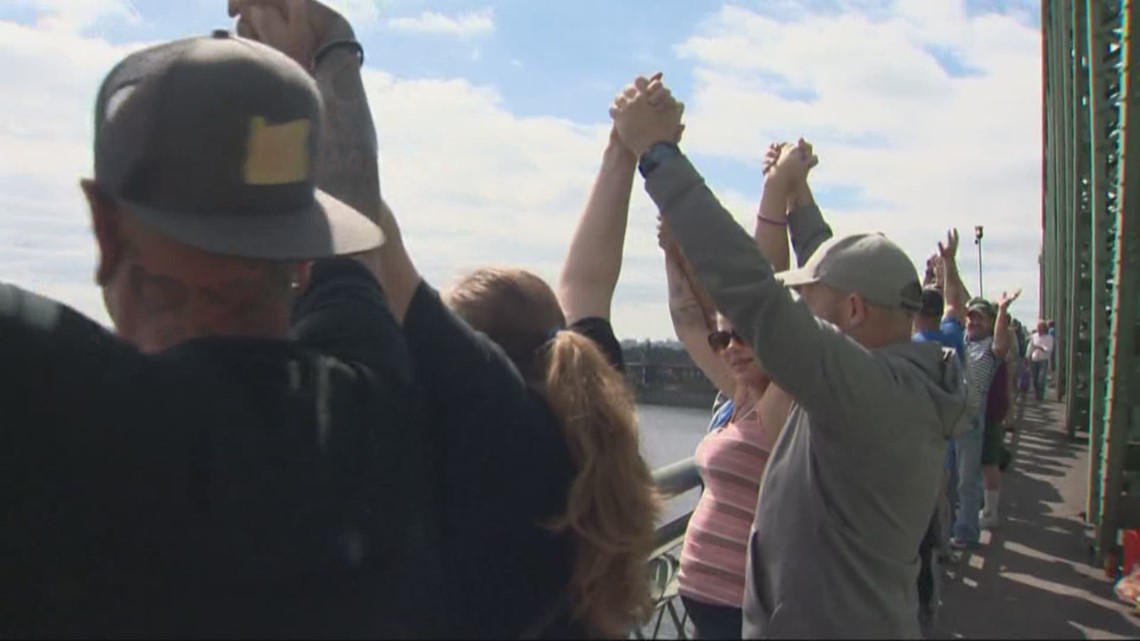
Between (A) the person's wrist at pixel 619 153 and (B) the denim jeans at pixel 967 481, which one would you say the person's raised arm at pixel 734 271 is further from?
(B) the denim jeans at pixel 967 481

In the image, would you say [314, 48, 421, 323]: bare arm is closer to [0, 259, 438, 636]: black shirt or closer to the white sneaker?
[0, 259, 438, 636]: black shirt

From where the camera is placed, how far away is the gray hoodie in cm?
217

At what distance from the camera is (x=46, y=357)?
1150 mm

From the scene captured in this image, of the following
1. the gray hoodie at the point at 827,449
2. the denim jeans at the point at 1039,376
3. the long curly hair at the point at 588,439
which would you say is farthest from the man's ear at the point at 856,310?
the denim jeans at the point at 1039,376

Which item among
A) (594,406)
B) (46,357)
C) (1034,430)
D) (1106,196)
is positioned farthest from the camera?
(1034,430)

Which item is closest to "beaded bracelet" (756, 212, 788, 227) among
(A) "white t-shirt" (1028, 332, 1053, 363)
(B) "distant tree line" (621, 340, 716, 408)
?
(A) "white t-shirt" (1028, 332, 1053, 363)

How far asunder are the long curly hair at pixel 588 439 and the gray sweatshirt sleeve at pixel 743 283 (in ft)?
1.20

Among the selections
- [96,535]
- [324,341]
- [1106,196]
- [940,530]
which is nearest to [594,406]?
[324,341]

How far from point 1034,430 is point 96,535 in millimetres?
20531

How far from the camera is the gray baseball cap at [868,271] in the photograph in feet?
8.85

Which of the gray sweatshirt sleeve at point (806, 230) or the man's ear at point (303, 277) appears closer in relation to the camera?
the man's ear at point (303, 277)

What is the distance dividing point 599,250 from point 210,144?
1.07 meters

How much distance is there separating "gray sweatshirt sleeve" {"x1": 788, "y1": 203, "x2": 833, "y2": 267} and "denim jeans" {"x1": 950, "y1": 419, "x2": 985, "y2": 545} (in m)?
5.17

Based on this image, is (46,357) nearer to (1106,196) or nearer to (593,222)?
(593,222)
